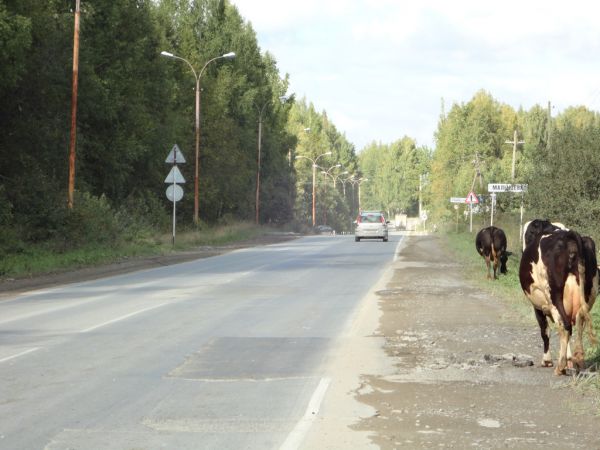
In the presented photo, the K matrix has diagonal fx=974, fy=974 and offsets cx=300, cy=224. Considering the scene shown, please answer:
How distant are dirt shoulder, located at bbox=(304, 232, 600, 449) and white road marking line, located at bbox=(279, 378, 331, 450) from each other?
100mm

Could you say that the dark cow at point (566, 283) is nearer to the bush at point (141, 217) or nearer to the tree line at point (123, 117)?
the tree line at point (123, 117)

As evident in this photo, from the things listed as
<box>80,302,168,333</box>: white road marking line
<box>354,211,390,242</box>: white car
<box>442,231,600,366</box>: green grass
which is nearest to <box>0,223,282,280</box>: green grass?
<box>354,211,390,242</box>: white car

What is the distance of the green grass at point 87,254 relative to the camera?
2789 centimetres

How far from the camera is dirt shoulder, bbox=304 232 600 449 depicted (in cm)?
741

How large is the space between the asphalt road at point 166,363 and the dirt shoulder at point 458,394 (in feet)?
1.65

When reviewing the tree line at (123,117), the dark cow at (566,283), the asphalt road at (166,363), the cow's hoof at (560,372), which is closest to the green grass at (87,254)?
the tree line at (123,117)

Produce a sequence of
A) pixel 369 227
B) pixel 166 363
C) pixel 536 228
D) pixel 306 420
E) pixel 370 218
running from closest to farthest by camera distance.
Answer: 1. pixel 306 420
2. pixel 166 363
3. pixel 536 228
4. pixel 369 227
5. pixel 370 218

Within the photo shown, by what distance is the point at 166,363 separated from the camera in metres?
11.1

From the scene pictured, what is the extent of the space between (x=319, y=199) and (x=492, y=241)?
Answer: 102711 millimetres

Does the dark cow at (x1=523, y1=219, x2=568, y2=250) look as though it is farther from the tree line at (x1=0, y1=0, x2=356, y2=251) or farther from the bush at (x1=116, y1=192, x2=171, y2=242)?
the bush at (x1=116, y1=192, x2=171, y2=242)

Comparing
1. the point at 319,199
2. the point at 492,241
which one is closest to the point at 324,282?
the point at 492,241

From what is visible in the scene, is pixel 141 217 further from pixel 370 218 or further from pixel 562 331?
pixel 562 331

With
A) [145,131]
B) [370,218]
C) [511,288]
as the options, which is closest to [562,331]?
[511,288]

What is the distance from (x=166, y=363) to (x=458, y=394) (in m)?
3.55
